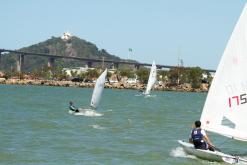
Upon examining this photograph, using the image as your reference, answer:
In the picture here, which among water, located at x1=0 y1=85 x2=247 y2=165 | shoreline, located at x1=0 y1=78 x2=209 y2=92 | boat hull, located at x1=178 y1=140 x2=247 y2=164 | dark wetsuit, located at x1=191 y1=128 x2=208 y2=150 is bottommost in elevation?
shoreline, located at x1=0 y1=78 x2=209 y2=92

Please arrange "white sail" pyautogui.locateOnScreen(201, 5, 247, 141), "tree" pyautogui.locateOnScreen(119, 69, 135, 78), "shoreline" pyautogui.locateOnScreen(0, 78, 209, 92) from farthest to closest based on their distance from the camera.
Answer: "tree" pyautogui.locateOnScreen(119, 69, 135, 78)
"shoreline" pyautogui.locateOnScreen(0, 78, 209, 92)
"white sail" pyautogui.locateOnScreen(201, 5, 247, 141)

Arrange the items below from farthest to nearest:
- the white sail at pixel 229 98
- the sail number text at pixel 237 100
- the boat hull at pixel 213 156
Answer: the boat hull at pixel 213 156, the sail number text at pixel 237 100, the white sail at pixel 229 98

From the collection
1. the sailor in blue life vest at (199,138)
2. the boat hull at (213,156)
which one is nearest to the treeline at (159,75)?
the boat hull at (213,156)

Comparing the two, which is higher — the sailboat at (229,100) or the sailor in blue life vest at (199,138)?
the sailboat at (229,100)

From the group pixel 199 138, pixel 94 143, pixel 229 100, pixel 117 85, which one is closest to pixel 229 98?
pixel 229 100

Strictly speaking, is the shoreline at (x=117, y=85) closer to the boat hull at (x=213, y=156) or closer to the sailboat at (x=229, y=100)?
the boat hull at (x=213, y=156)

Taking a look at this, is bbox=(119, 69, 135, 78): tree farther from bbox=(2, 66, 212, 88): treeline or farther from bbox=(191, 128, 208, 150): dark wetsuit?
bbox=(191, 128, 208, 150): dark wetsuit

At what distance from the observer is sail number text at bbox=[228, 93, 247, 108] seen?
17.1m

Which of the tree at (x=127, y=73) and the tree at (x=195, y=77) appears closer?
the tree at (x=195, y=77)

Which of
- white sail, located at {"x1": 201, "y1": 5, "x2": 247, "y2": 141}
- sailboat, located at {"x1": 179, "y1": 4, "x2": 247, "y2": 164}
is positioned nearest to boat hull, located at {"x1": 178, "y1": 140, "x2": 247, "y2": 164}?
sailboat, located at {"x1": 179, "y1": 4, "x2": 247, "y2": 164}

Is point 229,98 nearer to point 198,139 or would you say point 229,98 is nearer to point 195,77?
point 198,139

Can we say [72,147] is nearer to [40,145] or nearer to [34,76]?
[40,145]

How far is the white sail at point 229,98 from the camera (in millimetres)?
16984

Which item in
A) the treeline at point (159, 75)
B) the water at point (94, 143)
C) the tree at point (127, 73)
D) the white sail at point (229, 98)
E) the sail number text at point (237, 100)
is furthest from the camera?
the tree at point (127, 73)
